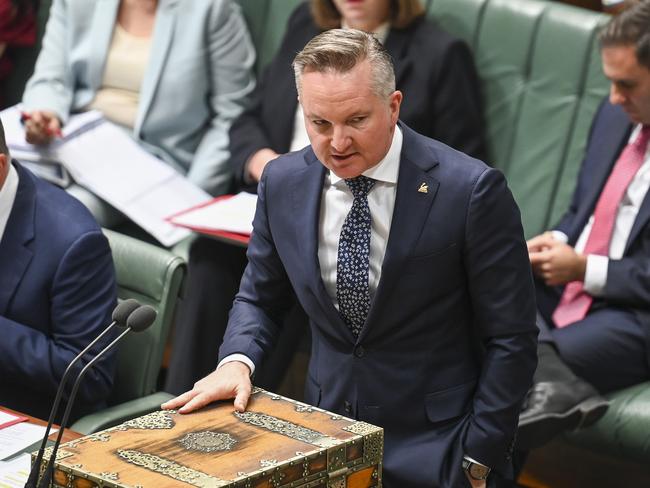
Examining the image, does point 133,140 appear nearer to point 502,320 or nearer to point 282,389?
point 282,389

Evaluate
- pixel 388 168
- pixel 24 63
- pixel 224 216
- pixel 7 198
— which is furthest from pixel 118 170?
pixel 388 168

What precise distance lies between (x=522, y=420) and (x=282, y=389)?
1310mm

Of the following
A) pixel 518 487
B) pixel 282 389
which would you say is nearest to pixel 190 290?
pixel 282 389

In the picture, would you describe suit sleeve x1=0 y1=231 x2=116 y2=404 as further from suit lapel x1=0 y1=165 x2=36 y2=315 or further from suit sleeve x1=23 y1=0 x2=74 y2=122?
suit sleeve x1=23 y1=0 x2=74 y2=122

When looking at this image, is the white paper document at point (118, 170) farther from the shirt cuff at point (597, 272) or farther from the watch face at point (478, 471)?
the watch face at point (478, 471)

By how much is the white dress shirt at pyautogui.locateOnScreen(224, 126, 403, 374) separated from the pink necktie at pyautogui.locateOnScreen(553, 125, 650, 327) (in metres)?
1.24

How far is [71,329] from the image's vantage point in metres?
2.87

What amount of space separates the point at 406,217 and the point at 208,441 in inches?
23.6

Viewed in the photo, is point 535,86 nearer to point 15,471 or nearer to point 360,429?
point 360,429

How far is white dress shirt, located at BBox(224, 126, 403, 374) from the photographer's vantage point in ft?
8.02

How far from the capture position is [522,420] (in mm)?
3168

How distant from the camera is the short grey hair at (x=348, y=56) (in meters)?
2.29

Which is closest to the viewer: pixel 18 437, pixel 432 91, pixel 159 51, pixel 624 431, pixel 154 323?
pixel 18 437

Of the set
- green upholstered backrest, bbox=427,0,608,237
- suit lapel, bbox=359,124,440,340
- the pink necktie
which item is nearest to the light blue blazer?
green upholstered backrest, bbox=427,0,608,237
